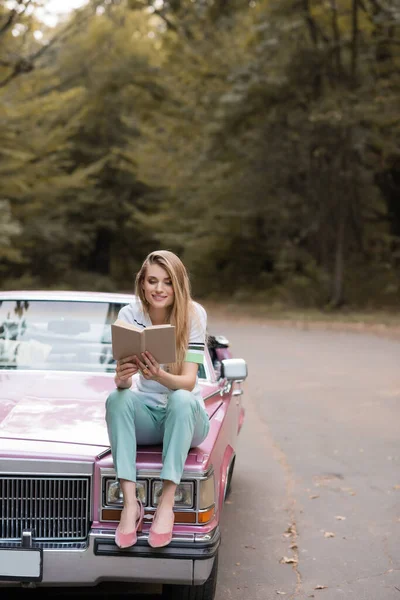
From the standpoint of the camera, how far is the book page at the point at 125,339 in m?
3.61

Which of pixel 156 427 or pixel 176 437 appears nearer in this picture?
pixel 176 437

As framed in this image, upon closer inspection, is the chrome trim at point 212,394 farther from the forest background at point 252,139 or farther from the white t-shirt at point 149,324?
the forest background at point 252,139

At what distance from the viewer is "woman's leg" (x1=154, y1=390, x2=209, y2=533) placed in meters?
3.58

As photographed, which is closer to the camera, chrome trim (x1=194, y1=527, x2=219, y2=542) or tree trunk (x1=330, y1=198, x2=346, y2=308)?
chrome trim (x1=194, y1=527, x2=219, y2=542)

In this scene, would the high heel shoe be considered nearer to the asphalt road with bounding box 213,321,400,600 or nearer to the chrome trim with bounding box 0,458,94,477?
the chrome trim with bounding box 0,458,94,477

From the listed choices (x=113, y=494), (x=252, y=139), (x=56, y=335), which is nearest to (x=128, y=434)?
(x=113, y=494)

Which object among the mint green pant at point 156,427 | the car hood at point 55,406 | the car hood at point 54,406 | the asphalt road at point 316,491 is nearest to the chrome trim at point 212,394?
the car hood at point 55,406

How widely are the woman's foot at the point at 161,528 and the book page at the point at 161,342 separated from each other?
632 mm

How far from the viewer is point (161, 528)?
355 centimetres

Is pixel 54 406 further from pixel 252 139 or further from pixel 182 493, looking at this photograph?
pixel 252 139

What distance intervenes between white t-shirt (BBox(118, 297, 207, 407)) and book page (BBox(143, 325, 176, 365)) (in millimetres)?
306

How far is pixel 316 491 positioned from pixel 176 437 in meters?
3.09

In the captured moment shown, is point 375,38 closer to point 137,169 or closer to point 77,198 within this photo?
point 137,169

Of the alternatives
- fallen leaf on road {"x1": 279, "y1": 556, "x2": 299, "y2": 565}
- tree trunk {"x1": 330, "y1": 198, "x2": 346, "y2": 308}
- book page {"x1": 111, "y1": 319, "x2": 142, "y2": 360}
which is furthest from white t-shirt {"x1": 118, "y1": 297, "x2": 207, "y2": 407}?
tree trunk {"x1": 330, "y1": 198, "x2": 346, "y2": 308}
